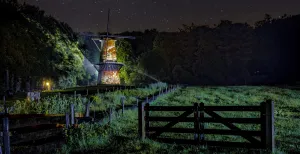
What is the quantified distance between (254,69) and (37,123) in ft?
250

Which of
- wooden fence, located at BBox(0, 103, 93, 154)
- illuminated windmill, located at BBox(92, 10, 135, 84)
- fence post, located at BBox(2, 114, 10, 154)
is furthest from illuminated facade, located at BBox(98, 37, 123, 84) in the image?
fence post, located at BBox(2, 114, 10, 154)

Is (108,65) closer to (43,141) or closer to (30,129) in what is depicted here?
(30,129)

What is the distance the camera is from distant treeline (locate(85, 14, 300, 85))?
7644 centimetres

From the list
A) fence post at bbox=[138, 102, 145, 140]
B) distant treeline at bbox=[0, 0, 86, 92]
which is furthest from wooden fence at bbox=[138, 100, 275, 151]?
distant treeline at bbox=[0, 0, 86, 92]

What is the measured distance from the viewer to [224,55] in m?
78.1

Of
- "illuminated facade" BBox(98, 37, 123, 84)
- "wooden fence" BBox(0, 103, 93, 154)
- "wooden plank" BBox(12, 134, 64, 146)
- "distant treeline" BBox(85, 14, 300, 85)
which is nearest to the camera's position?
"wooden plank" BBox(12, 134, 64, 146)

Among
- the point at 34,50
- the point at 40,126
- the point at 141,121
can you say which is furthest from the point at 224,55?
the point at 40,126

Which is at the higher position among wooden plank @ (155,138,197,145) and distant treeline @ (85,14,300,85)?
distant treeline @ (85,14,300,85)

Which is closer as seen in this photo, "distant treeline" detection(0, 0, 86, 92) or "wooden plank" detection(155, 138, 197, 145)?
"wooden plank" detection(155, 138, 197, 145)

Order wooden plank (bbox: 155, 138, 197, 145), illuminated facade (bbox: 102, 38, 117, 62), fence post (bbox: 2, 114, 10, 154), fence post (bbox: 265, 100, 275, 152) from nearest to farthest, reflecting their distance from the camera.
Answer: fence post (bbox: 2, 114, 10, 154)
fence post (bbox: 265, 100, 275, 152)
wooden plank (bbox: 155, 138, 197, 145)
illuminated facade (bbox: 102, 38, 117, 62)

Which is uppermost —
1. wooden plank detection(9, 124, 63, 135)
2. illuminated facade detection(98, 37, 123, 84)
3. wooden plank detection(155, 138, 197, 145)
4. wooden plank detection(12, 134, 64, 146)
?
illuminated facade detection(98, 37, 123, 84)

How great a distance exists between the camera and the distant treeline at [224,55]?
76.4 metres

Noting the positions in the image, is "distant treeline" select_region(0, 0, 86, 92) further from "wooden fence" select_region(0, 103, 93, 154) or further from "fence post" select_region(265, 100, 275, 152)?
"fence post" select_region(265, 100, 275, 152)

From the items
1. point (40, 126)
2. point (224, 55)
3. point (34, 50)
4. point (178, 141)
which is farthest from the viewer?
point (224, 55)
